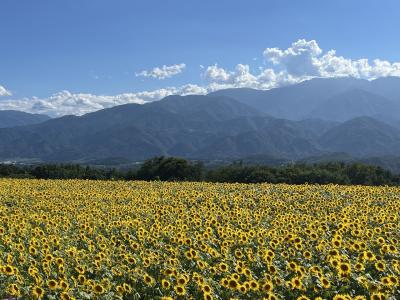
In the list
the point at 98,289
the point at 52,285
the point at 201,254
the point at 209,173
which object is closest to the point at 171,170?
the point at 209,173

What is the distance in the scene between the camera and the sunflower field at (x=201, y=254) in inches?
316

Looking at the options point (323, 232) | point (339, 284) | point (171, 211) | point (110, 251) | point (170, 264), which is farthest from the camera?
point (171, 211)

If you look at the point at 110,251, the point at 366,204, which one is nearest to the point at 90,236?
the point at 110,251

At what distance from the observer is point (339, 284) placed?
8.44 meters

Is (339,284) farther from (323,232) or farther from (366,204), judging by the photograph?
(366,204)

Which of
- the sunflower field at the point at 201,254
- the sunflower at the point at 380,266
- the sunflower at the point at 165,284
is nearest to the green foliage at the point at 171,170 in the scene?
the sunflower field at the point at 201,254

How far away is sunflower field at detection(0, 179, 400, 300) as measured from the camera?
8.03m

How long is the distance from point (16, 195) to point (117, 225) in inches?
394

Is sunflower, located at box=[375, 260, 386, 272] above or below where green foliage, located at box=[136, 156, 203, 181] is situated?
below

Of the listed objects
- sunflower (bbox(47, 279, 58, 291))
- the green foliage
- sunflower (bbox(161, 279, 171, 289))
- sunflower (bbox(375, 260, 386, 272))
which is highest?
the green foliage

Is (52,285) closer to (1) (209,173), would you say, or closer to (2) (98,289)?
(2) (98,289)

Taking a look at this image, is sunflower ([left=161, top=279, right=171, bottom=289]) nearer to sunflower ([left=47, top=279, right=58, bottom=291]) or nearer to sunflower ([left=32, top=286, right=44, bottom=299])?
sunflower ([left=47, top=279, right=58, bottom=291])

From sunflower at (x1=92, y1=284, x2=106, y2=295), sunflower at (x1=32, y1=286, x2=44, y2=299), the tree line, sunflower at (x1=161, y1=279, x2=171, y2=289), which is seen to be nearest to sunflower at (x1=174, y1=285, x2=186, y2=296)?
sunflower at (x1=161, y1=279, x2=171, y2=289)

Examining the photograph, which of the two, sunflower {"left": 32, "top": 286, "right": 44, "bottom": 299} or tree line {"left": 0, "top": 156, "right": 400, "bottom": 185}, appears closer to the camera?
sunflower {"left": 32, "top": 286, "right": 44, "bottom": 299}
